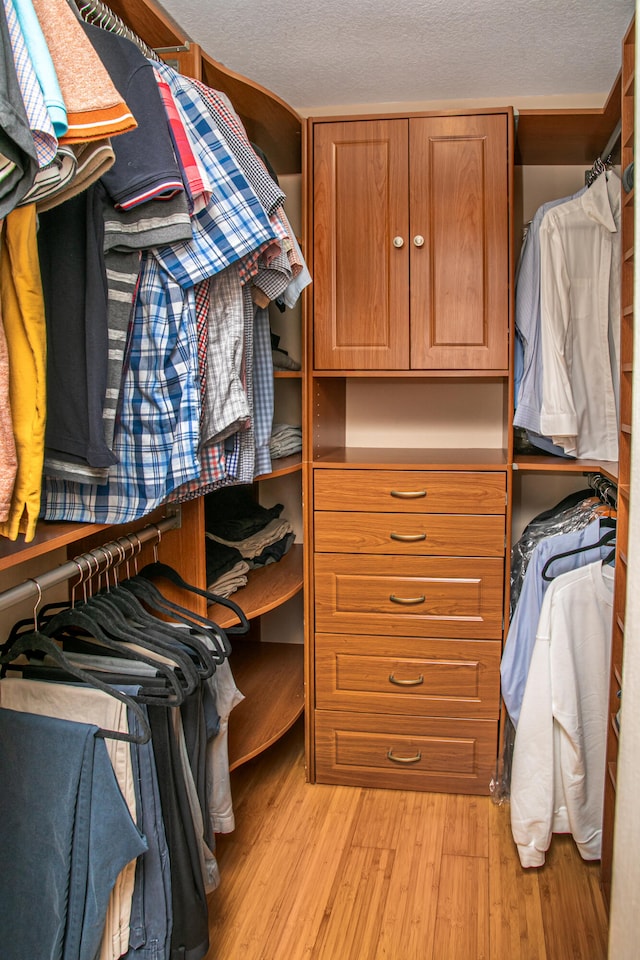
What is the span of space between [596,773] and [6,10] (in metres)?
2.08

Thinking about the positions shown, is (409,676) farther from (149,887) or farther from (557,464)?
(149,887)

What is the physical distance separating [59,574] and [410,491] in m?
1.21

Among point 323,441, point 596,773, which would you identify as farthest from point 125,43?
point 596,773

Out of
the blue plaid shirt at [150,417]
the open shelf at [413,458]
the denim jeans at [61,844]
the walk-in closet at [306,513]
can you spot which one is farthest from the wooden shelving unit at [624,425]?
the denim jeans at [61,844]

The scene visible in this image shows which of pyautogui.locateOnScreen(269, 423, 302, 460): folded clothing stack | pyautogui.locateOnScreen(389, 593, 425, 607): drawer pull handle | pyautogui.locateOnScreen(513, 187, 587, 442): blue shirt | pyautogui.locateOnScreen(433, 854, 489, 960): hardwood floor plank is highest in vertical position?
pyautogui.locateOnScreen(513, 187, 587, 442): blue shirt

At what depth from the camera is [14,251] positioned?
0.97 m

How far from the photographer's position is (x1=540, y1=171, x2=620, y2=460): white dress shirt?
216 cm

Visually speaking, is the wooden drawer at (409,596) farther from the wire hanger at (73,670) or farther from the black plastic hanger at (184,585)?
the wire hanger at (73,670)

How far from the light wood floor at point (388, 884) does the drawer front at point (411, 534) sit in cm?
79

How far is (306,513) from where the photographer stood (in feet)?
7.79

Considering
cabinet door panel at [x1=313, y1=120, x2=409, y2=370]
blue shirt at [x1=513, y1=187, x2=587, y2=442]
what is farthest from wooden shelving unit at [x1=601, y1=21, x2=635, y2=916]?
cabinet door panel at [x1=313, y1=120, x2=409, y2=370]

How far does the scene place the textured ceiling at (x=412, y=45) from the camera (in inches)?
77.3

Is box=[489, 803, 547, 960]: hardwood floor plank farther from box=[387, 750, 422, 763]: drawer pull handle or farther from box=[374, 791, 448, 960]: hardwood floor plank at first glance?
box=[387, 750, 422, 763]: drawer pull handle

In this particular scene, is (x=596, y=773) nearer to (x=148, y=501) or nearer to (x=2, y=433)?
(x=148, y=501)
